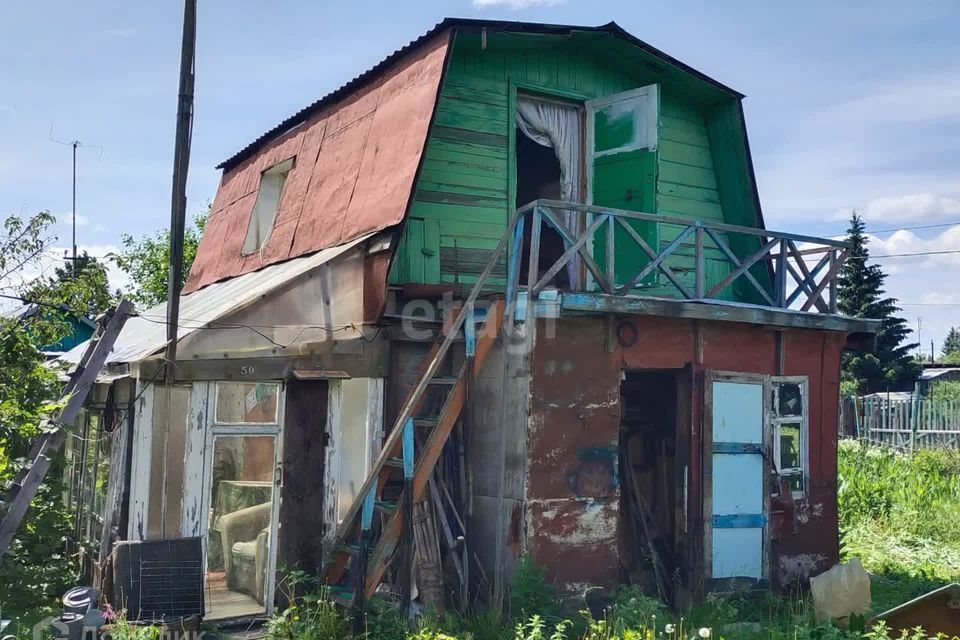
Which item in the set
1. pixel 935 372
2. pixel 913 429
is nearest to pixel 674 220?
pixel 913 429

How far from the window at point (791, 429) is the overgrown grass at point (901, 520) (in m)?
1.50

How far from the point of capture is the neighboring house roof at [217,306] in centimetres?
805

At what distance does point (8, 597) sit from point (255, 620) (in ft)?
9.08

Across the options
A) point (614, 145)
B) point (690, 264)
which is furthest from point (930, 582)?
point (614, 145)

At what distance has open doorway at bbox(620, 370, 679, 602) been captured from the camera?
935 centimetres

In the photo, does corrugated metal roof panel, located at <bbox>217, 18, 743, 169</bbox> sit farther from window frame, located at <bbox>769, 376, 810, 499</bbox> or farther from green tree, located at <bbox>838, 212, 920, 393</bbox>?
green tree, located at <bbox>838, 212, 920, 393</bbox>

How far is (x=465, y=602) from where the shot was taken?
7910 mm

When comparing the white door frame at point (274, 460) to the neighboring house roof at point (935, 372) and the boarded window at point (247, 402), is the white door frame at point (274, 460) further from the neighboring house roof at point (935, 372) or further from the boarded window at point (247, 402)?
the neighboring house roof at point (935, 372)

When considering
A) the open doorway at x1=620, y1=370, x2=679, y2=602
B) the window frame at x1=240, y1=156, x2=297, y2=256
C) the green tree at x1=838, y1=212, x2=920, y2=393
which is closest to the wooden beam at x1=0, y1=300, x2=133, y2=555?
the window frame at x1=240, y1=156, x2=297, y2=256

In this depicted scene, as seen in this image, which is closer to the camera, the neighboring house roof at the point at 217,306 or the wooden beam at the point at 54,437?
the wooden beam at the point at 54,437

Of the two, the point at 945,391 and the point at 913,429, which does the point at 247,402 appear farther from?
the point at 945,391

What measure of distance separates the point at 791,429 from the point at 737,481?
131 centimetres

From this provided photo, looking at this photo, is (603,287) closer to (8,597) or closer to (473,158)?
(473,158)


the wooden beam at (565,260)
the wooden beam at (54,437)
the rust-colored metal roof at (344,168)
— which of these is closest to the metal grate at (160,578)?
the wooden beam at (54,437)
